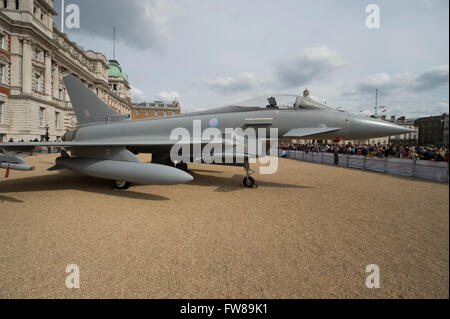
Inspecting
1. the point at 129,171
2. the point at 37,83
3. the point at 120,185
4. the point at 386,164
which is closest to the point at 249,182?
the point at 129,171

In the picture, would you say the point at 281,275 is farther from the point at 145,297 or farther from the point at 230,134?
the point at 230,134

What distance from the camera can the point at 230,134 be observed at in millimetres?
5500

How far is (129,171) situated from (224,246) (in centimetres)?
333

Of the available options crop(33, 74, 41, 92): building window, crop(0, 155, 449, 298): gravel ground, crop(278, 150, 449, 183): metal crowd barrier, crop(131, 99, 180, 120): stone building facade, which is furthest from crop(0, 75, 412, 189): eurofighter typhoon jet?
crop(131, 99, 180, 120): stone building facade

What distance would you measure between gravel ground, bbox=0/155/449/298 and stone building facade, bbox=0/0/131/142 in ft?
95.8

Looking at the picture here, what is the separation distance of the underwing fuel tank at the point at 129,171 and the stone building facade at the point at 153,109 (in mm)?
61674

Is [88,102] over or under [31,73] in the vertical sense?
under

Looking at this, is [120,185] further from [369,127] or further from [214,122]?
[369,127]

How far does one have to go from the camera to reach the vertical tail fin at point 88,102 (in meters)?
7.21

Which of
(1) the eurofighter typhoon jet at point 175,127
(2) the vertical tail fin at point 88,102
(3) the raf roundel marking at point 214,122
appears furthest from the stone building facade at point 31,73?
(3) the raf roundel marking at point 214,122

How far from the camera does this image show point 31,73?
968 inches

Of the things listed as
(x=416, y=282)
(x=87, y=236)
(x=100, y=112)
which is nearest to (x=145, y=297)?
(x=87, y=236)

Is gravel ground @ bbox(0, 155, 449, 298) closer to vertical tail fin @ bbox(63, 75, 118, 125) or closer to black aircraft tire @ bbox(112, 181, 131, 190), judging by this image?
black aircraft tire @ bbox(112, 181, 131, 190)

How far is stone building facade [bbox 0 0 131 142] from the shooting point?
23000 millimetres
